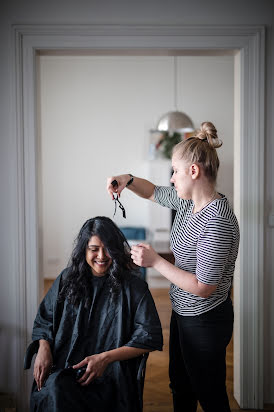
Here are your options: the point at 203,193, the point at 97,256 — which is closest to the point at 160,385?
the point at 97,256

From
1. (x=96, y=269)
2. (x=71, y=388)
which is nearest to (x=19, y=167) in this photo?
(x=96, y=269)

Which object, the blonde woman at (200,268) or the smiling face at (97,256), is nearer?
the blonde woman at (200,268)

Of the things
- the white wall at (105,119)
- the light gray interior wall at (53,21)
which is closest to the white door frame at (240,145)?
the light gray interior wall at (53,21)

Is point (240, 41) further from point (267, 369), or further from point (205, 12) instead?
point (267, 369)

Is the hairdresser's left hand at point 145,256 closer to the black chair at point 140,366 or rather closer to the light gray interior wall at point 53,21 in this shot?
the black chair at point 140,366

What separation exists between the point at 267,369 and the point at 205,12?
6.73 ft

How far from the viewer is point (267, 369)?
8.50 feet

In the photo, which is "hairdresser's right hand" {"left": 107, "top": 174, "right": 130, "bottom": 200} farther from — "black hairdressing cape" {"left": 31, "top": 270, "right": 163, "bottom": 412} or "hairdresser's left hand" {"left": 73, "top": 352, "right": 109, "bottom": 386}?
"hairdresser's left hand" {"left": 73, "top": 352, "right": 109, "bottom": 386}

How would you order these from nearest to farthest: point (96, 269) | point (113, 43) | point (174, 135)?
point (96, 269) → point (113, 43) → point (174, 135)

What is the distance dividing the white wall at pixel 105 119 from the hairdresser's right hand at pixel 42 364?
14.1 feet

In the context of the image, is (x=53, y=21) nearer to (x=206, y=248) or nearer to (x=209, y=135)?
(x=209, y=135)

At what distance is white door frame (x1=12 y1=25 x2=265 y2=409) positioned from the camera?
7.97 feet

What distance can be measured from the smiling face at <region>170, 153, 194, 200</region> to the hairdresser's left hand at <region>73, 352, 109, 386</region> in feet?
2.47

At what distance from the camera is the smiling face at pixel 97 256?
198cm
